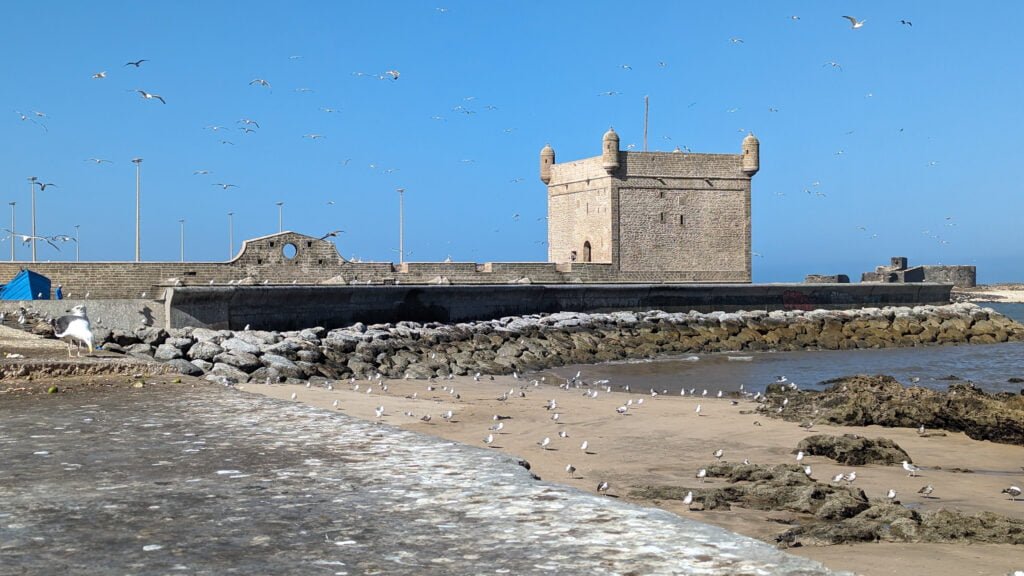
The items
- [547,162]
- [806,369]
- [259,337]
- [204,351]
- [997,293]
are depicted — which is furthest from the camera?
[997,293]

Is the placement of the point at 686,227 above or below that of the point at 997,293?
above

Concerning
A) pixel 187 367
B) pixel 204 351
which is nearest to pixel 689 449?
pixel 187 367

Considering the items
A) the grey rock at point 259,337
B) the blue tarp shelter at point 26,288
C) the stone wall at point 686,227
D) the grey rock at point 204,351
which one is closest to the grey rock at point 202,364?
the grey rock at point 204,351

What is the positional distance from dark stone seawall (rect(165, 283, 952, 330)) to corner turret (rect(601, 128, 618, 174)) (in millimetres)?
7976

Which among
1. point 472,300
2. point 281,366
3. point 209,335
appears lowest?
point 281,366

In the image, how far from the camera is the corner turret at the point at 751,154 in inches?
1519

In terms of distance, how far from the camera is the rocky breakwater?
51.5ft

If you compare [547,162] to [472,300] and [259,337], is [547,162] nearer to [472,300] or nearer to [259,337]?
[472,300]

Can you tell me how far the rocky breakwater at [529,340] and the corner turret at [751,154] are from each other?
843 centimetres

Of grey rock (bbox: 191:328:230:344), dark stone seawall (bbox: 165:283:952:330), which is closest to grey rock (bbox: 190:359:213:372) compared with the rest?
grey rock (bbox: 191:328:230:344)

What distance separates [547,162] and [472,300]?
17.2 m

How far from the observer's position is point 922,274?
56781mm

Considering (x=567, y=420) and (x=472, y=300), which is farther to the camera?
(x=472, y=300)

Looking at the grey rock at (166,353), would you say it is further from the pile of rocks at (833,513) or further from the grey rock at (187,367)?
the pile of rocks at (833,513)
